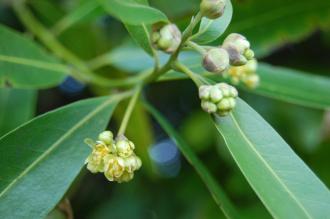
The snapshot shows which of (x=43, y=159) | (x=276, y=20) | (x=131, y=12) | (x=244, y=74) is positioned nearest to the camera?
(x=131, y=12)

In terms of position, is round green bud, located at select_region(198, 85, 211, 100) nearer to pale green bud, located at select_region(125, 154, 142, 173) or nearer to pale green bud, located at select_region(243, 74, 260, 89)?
pale green bud, located at select_region(125, 154, 142, 173)

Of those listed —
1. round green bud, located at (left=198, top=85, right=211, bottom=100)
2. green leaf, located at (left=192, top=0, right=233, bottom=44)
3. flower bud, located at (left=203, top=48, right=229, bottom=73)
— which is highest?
green leaf, located at (left=192, top=0, right=233, bottom=44)

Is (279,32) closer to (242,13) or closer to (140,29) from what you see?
(242,13)

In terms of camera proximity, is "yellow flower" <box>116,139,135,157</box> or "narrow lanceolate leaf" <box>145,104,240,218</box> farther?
"narrow lanceolate leaf" <box>145,104,240,218</box>

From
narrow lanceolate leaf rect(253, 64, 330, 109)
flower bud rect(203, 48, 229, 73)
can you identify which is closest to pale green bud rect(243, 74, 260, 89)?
narrow lanceolate leaf rect(253, 64, 330, 109)

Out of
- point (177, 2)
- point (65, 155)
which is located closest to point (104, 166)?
point (65, 155)

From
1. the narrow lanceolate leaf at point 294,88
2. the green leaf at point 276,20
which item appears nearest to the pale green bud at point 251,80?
the narrow lanceolate leaf at point 294,88

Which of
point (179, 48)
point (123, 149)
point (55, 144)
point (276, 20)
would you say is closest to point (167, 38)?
point (179, 48)

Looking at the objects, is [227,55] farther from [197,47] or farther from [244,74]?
[244,74]
